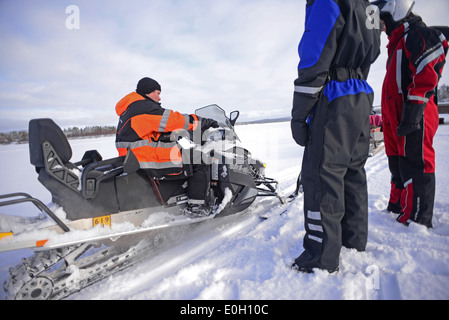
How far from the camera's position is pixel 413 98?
1.96m

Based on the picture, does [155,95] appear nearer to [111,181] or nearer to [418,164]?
[111,181]

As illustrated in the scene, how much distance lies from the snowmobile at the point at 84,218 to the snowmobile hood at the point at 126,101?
0.50 metres

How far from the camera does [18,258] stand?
2.06 meters

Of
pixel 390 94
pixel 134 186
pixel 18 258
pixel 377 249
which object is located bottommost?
pixel 18 258

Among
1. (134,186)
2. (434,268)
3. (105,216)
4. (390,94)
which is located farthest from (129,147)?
(390,94)

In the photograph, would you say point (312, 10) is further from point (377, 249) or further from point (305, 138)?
point (377, 249)

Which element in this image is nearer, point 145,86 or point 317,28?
point 317,28

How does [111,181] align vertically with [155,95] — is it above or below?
below

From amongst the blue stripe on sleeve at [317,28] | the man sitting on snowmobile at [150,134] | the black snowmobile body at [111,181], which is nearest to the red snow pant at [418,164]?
the blue stripe on sleeve at [317,28]

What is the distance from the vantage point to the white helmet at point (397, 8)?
6.79ft

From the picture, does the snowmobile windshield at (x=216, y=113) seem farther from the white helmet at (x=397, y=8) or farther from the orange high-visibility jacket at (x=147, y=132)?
the white helmet at (x=397, y=8)

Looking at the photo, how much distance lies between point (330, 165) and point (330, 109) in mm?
371

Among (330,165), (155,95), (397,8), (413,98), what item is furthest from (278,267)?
(397,8)
